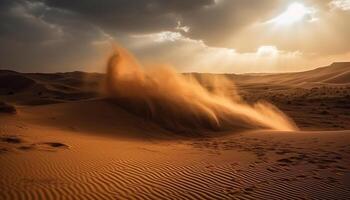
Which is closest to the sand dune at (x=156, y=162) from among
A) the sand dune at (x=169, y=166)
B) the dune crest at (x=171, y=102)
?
the sand dune at (x=169, y=166)

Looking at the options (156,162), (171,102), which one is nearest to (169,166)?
(156,162)

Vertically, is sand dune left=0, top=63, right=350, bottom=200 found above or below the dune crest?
below

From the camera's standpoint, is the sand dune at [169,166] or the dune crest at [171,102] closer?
the sand dune at [169,166]

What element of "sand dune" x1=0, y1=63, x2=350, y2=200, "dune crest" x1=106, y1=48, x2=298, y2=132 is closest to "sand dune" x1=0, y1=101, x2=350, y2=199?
"sand dune" x1=0, y1=63, x2=350, y2=200

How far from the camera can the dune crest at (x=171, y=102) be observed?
19.0 m

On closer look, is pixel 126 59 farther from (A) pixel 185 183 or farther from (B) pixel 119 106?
(A) pixel 185 183

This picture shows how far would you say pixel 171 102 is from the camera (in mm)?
20531

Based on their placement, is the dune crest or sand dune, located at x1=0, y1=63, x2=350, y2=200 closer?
sand dune, located at x1=0, y1=63, x2=350, y2=200

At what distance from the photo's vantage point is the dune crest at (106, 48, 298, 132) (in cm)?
1902

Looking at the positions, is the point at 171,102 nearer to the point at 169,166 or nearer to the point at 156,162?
the point at 156,162

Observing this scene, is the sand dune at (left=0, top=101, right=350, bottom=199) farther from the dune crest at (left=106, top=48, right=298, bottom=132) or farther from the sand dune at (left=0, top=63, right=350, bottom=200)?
the dune crest at (left=106, top=48, right=298, bottom=132)

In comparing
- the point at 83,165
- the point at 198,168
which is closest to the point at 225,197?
the point at 198,168

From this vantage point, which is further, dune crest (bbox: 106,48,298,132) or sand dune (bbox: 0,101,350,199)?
dune crest (bbox: 106,48,298,132)

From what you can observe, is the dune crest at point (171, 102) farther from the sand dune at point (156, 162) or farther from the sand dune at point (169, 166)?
the sand dune at point (169, 166)
